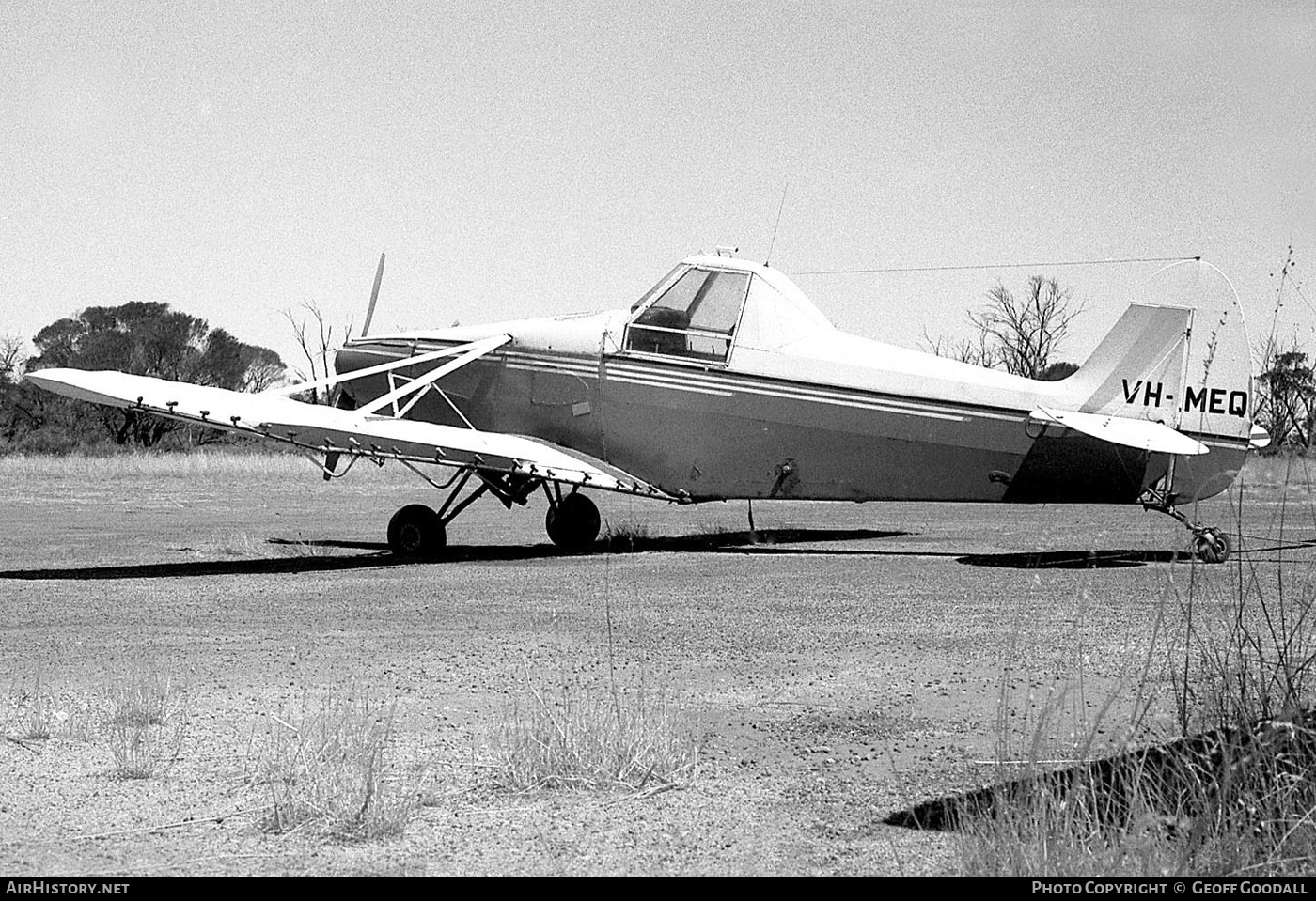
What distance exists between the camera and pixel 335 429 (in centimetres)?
1362

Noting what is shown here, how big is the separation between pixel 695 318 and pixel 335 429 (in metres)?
4.00

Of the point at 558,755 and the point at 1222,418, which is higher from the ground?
the point at 1222,418

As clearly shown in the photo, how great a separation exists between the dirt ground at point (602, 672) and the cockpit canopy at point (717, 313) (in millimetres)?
2200

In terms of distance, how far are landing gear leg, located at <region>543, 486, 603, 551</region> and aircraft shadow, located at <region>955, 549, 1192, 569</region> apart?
4.11 m

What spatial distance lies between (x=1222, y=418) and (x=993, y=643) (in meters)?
6.75

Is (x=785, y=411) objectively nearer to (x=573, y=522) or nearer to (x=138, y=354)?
(x=573, y=522)

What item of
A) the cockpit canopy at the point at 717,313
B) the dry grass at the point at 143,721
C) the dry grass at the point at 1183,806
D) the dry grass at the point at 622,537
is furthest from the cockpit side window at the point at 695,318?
the dry grass at the point at 1183,806

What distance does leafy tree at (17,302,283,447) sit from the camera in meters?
57.9

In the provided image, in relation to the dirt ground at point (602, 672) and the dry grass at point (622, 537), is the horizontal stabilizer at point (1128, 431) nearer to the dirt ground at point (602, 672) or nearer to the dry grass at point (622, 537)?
the dirt ground at point (602, 672)

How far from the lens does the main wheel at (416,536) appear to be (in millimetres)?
14984

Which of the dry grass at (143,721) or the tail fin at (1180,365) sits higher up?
the tail fin at (1180,365)
